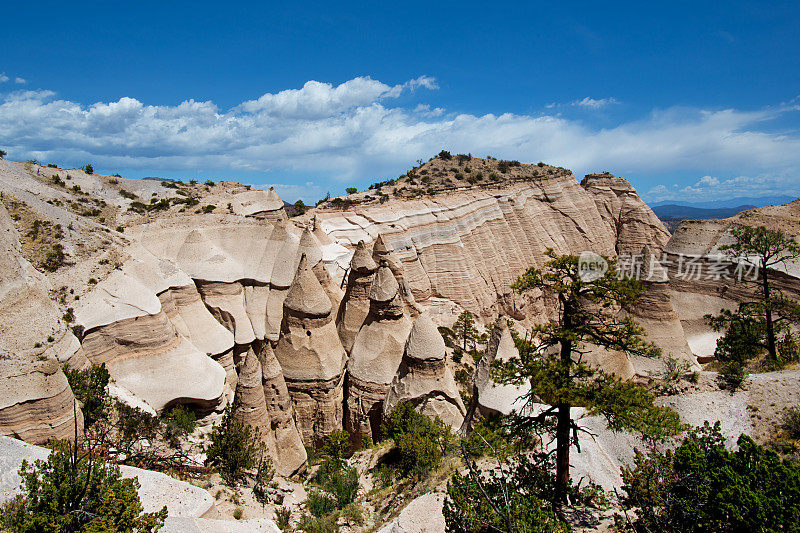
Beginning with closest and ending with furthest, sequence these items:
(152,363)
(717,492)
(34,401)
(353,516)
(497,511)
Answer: (497,511) → (717,492) → (34,401) → (353,516) → (152,363)

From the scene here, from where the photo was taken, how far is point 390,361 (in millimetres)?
15234

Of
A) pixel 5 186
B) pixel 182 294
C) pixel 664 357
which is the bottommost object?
pixel 664 357

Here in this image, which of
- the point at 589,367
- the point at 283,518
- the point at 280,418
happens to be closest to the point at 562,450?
the point at 589,367

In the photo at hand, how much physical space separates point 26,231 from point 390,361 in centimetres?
1359

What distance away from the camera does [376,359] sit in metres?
15.2

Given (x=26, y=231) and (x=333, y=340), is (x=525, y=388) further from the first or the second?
(x=26, y=231)

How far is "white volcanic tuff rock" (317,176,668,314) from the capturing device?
100 feet

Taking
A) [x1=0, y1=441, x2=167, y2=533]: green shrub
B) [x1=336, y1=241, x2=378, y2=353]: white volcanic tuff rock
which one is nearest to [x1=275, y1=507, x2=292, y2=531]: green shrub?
[x1=0, y1=441, x2=167, y2=533]: green shrub

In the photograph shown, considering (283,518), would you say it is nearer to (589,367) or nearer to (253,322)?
(589,367)

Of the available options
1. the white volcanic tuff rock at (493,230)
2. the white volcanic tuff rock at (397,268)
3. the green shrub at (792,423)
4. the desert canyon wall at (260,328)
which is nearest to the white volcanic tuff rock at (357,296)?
the desert canyon wall at (260,328)

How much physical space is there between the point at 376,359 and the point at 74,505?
9581 millimetres

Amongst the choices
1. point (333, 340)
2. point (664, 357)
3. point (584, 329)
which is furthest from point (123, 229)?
point (664, 357)

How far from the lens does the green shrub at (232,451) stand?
37.1ft

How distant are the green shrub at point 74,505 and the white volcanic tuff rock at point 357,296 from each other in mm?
10841
